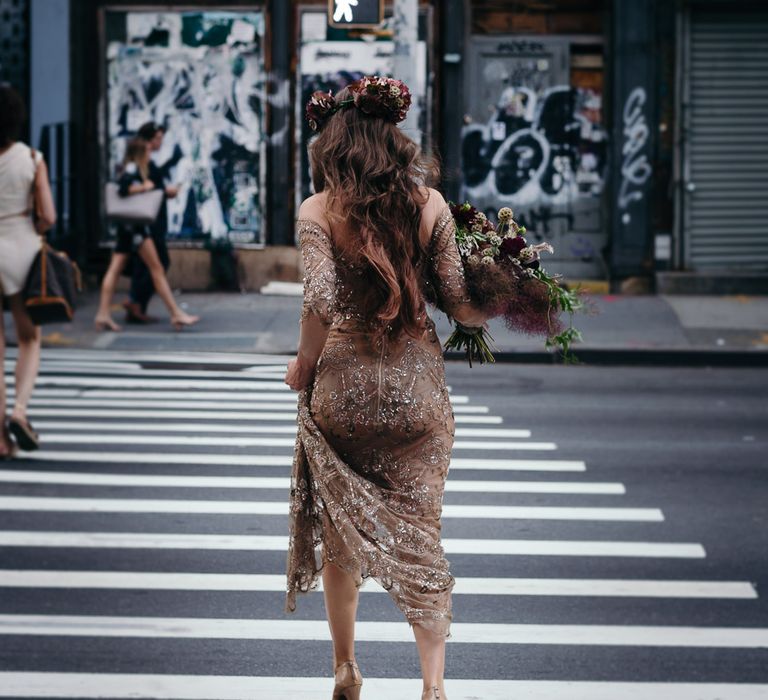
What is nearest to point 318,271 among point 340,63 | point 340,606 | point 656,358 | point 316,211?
point 316,211

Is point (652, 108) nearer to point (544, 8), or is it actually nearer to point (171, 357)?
point (544, 8)

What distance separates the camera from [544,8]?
17375 mm

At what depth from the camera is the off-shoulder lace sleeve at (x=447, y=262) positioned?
4.57m

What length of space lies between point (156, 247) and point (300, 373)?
34.2 feet

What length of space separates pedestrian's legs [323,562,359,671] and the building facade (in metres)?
13.0

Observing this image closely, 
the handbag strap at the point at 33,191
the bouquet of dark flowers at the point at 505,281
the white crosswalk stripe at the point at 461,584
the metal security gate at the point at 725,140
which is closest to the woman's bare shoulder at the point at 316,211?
the bouquet of dark flowers at the point at 505,281

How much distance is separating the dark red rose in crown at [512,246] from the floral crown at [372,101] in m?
0.55

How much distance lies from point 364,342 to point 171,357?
9056mm


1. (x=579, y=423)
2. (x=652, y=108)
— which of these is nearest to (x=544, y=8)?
(x=652, y=108)

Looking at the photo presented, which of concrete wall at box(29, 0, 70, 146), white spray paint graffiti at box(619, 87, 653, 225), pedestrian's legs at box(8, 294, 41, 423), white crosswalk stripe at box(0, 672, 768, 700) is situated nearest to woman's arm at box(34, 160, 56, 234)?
pedestrian's legs at box(8, 294, 41, 423)

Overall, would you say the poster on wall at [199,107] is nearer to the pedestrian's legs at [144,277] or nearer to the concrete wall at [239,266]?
the concrete wall at [239,266]

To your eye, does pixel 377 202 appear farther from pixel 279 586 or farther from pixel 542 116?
pixel 542 116

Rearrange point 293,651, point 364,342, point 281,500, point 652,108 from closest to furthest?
point 364,342
point 293,651
point 281,500
point 652,108

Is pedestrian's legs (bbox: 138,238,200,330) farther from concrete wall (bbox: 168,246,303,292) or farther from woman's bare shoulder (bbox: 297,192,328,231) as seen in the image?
woman's bare shoulder (bbox: 297,192,328,231)
